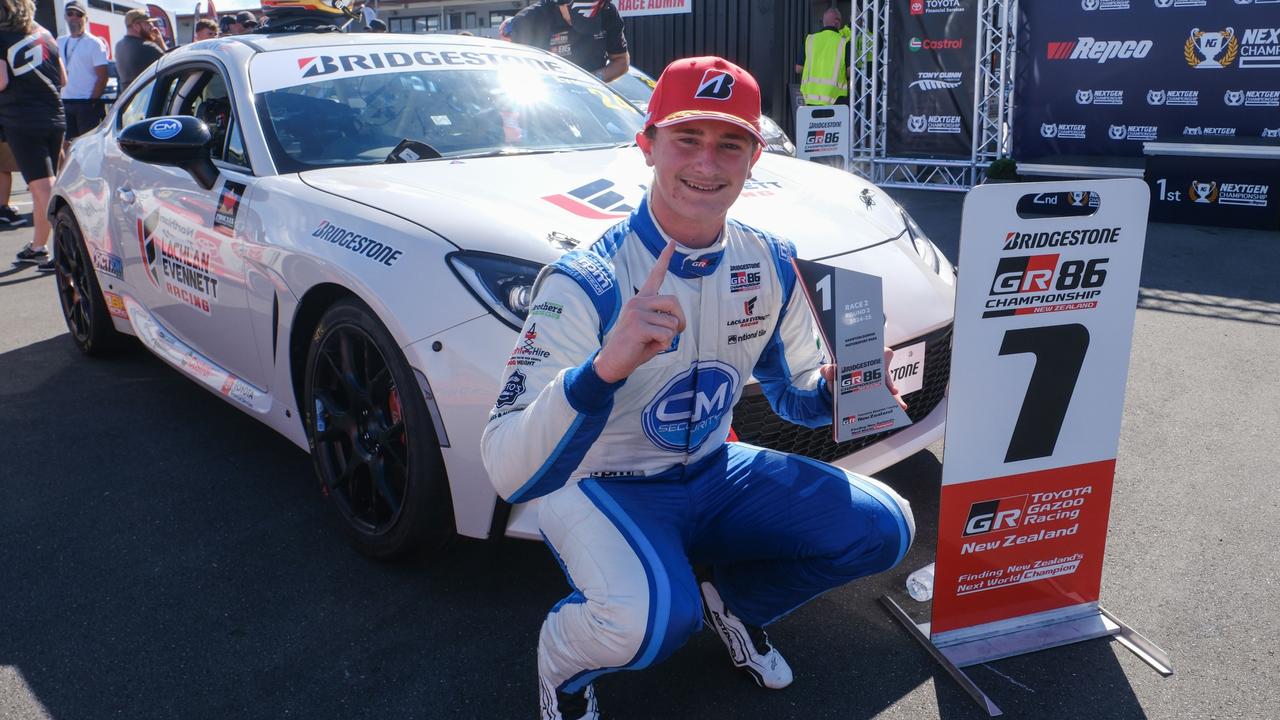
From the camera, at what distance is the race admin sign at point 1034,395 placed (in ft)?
7.30

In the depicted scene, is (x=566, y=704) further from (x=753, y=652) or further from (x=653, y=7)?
(x=653, y=7)

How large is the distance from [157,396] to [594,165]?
2395 millimetres

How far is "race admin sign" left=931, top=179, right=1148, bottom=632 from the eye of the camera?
2227mm

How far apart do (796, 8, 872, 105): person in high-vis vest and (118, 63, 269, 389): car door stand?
860cm

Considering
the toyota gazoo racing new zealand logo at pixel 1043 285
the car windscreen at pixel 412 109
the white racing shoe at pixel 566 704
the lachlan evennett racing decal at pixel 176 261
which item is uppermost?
the car windscreen at pixel 412 109

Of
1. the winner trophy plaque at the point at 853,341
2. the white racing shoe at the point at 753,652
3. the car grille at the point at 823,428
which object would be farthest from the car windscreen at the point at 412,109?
the white racing shoe at the point at 753,652

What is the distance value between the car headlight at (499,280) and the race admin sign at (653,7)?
42.1 feet

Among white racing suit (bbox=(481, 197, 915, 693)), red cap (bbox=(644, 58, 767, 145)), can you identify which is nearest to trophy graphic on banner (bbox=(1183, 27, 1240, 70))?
white racing suit (bbox=(481, 197, 915, 693))

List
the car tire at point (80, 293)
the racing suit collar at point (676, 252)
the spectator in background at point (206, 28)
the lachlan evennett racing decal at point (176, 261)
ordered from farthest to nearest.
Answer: the spectator in background at point (206, 28) < the car tire at point (80, 293) < the lachlan evennett racing decal at point (176, 261) < the racing suit collar at point (676, 252)

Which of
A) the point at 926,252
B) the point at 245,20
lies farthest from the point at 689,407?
the point at 245,20

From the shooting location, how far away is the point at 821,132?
7621mm

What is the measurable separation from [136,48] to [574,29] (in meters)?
4.30

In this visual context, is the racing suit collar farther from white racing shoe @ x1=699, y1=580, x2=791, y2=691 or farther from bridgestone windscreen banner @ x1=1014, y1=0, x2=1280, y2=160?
bridgestone windscreen banner @ x1=1014, y1=0, x2=1280, y2=160

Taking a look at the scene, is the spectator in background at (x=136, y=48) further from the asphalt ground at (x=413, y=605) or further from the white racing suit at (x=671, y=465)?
the white racing suit at (x=671, y=465)
